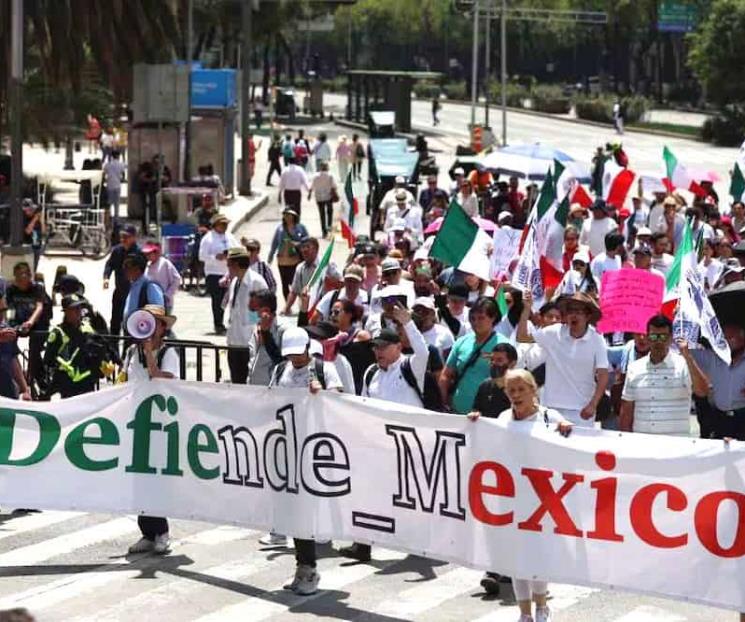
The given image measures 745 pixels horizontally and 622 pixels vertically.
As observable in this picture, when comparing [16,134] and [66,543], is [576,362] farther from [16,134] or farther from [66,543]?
[16,134]

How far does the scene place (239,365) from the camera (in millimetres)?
15695

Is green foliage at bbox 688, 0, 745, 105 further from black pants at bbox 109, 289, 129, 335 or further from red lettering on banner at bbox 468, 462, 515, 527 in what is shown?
red lettering on banner at bbox 468, 462, 515, 527

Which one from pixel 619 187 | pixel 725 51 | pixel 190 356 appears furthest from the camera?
pixel 725 51

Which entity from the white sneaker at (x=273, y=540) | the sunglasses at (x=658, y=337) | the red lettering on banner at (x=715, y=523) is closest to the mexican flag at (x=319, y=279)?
the white sneaker at (x=273, y=540)

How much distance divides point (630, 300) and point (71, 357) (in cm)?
407

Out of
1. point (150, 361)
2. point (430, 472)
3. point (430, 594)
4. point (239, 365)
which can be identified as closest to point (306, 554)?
point (430, 594)

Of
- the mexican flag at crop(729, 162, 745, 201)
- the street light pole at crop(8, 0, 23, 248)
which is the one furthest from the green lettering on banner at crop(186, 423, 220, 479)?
the street light pole at crop(8, 0, 23, 248)

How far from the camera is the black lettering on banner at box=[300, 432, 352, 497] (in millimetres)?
10812

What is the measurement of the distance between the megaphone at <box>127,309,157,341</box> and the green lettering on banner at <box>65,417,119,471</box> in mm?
567

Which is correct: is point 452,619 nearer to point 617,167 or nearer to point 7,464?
point 7,464

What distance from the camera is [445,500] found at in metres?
10.4

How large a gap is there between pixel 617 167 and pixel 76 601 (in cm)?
1753

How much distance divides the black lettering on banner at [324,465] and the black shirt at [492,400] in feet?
2.67

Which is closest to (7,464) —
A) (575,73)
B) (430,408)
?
(430,408)
